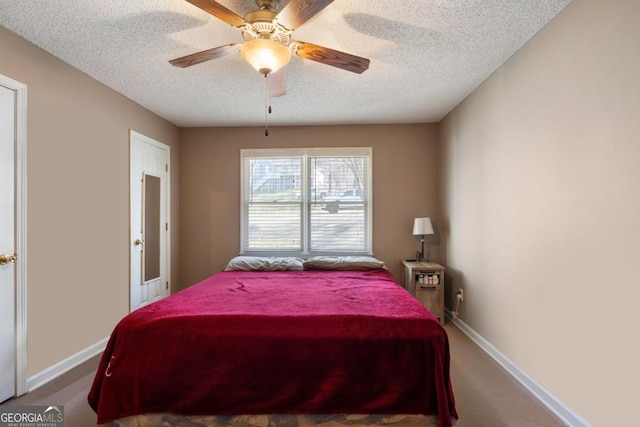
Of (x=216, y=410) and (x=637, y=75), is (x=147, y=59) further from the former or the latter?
(x=637, y=75)

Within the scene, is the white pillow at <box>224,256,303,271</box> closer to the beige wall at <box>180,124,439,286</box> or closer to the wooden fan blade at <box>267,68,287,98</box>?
the beige wall at <box>180,124,439,286</box>

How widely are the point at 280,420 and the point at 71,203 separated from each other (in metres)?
2.40

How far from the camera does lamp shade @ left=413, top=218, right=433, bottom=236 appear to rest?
3906 mm

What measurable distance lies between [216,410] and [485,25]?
9.41 feet

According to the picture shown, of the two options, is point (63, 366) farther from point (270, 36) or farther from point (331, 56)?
point (331, 56)

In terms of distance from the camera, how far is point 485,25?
7.04 feet

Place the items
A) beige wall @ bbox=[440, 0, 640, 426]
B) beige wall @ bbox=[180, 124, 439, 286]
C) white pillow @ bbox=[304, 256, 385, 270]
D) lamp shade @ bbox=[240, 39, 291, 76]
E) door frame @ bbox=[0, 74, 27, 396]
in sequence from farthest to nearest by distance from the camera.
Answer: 1. beige wall @ bbox=[180, 124, 439, 286]
2. white pillow @ bbox=[304, 256, 385, 270]
3. door frame @ bbox=[0, 74, 27, 396]
4. lamp shade @ bbox=[240, 39, 291, 76]
5. beige wall @ bbox=[440, 0, 640, 426]

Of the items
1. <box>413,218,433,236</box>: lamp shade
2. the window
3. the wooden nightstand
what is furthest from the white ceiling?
the wooden nightstand

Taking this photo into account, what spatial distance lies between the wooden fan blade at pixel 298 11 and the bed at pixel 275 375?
1684 mm

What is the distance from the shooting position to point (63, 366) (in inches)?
101

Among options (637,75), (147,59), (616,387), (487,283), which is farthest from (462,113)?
(147,59)

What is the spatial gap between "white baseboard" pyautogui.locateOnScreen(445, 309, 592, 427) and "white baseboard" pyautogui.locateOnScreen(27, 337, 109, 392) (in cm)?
349

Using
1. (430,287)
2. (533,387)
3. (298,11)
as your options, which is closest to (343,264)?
(430,287)

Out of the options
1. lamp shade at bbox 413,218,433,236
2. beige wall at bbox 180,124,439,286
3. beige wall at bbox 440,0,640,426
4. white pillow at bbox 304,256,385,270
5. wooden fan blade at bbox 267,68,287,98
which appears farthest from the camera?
beige wall at bbox 180,124,439,286
